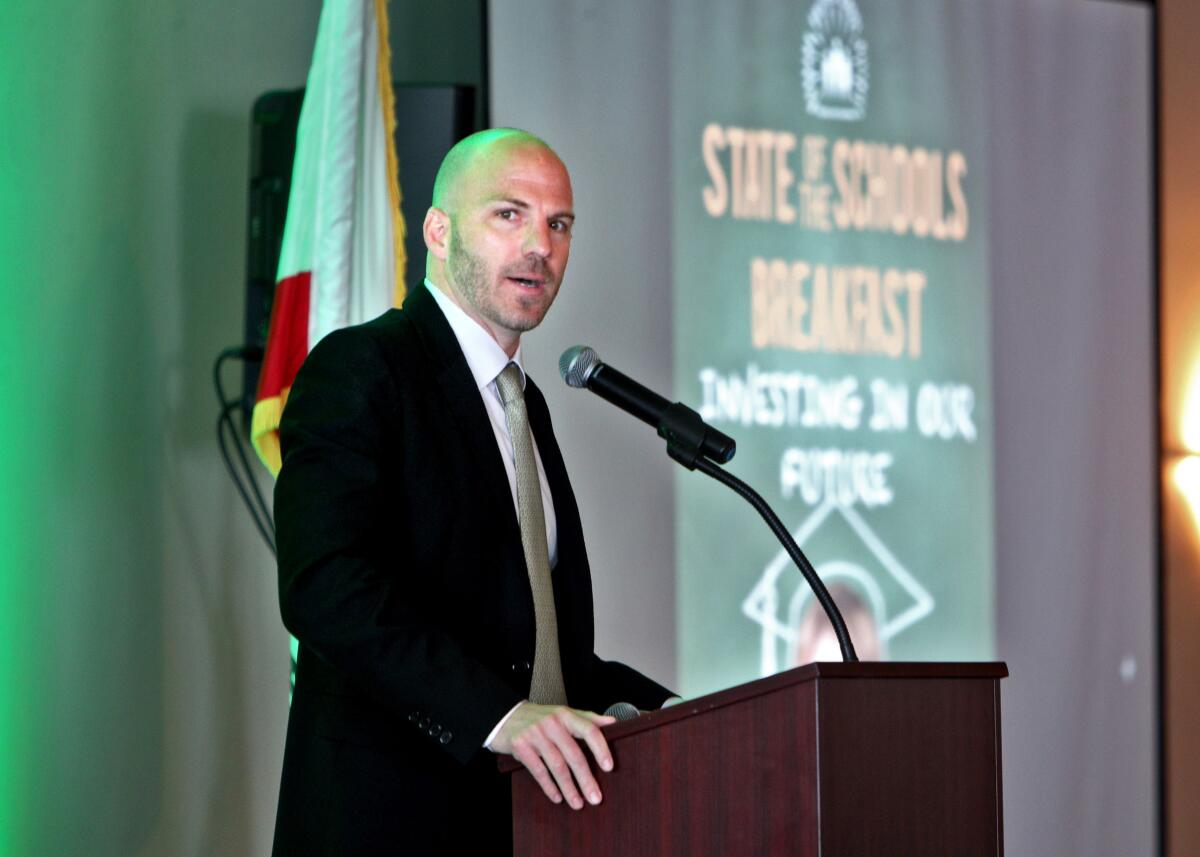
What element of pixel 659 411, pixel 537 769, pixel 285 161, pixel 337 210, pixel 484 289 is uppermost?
pixel 285 161

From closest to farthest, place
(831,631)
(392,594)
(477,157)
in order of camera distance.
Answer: (392,594) < (477,157) < (831,631)

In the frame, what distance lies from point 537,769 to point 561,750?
34 millimetres

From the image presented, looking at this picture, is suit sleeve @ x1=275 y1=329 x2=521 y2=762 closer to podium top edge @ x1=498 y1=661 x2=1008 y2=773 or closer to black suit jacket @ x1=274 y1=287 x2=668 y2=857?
black suit jacket @ x1=274 y1=287 x2=668 y2=857

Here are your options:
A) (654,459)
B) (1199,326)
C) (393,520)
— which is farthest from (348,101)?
(1199,326)

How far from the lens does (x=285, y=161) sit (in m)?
3.71

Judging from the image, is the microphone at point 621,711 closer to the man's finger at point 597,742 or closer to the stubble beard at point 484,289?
the man's finger at point 597,742

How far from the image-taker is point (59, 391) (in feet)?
12.0

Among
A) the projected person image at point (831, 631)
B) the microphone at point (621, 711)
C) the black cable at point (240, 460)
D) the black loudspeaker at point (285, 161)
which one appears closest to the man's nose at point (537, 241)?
the microphone at point (621, 711)

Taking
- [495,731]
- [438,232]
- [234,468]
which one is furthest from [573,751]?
[234,468]

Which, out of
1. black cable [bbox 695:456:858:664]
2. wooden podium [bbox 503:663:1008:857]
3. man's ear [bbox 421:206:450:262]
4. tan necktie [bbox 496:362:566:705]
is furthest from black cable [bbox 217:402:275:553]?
wooden podium [bbox 503:663:1008:857]

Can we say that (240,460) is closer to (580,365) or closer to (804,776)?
(580,365)

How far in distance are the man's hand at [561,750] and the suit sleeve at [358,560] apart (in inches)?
3.0

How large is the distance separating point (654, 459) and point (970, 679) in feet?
8.11

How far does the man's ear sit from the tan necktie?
0.66 feet
